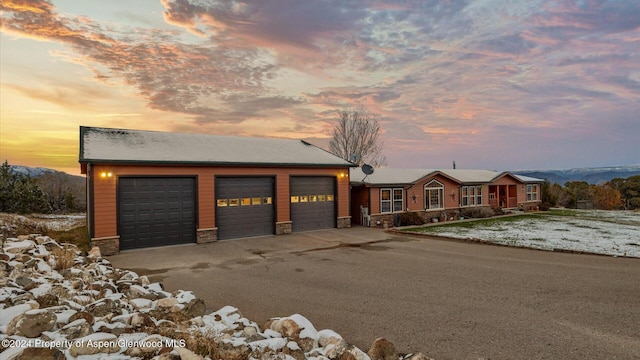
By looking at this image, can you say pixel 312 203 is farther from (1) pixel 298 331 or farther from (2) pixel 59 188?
(2) pixel 59 188

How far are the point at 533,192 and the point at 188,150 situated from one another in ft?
101

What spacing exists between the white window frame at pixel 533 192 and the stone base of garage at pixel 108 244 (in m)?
32.5

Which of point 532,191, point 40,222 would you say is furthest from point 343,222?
point 532,191

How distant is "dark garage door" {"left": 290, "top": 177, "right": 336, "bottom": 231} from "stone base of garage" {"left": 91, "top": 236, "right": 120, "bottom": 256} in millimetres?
7742

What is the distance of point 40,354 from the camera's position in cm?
318

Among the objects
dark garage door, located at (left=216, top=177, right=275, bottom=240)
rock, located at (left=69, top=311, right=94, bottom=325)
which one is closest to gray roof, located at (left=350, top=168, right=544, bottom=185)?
dark garage door, located at (left=216, top=177, right=275, bottom=240)

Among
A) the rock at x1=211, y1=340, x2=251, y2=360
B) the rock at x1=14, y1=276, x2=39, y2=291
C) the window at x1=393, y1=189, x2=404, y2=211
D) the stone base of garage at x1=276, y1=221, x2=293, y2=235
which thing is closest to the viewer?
the rock at x1=211, y1=340, x2=251, y2=360

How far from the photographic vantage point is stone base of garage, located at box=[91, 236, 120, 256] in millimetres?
11759

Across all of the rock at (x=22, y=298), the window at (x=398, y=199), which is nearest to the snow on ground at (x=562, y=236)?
the window at (x=398, y=199)

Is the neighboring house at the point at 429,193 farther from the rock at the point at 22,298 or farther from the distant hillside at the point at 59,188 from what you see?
the distant hillside at the point at 59,188

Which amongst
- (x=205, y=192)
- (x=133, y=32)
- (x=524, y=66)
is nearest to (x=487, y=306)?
(x=205, y=192)

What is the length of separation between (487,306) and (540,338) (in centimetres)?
140

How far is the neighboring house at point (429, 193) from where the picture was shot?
2003 cm

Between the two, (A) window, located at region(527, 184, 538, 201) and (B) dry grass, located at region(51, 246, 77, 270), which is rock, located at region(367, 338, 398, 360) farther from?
(A) window, located at region(527, 184, 538, 201)
